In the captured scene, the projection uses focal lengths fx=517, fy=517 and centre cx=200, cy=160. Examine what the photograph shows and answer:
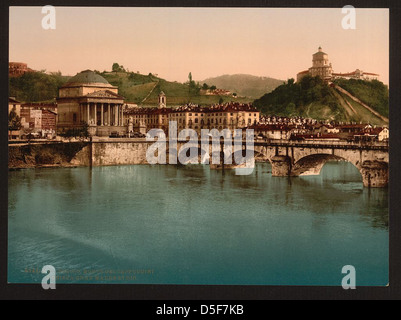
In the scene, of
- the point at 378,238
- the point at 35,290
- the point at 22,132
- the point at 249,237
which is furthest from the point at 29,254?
the point at 22,132

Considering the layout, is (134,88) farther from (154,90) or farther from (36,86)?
(36,86)

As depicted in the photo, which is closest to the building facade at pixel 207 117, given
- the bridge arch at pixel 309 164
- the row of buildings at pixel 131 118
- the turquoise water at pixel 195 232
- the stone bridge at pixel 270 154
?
the row of buildings at pixel 131 118

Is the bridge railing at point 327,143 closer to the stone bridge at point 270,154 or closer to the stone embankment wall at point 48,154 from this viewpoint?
the stone bridge at point 270,154

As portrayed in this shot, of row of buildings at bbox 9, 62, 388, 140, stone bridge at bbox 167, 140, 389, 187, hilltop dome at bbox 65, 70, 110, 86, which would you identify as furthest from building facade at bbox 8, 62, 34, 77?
stone bridge at bbox 167, 140, 389, 187

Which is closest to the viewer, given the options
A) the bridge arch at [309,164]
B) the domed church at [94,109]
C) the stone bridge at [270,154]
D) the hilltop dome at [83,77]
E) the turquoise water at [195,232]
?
the turquoise water at [195,232]

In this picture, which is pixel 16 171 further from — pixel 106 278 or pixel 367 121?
pixel 367 121

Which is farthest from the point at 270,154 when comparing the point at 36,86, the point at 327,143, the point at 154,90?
the point at 36,86
